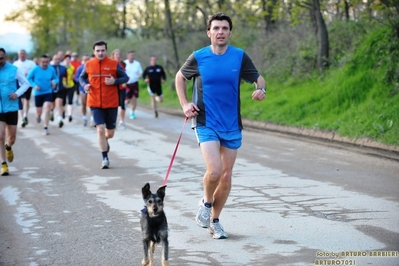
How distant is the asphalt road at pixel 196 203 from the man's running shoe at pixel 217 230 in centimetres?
8

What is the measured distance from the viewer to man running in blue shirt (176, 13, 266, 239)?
772 cm

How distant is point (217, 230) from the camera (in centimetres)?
782

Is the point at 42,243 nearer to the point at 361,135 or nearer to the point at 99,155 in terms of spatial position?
the point at 99,155

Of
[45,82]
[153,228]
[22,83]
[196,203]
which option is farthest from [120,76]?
[153,228]

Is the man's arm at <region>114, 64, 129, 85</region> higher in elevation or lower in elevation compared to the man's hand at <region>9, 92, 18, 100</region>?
higher

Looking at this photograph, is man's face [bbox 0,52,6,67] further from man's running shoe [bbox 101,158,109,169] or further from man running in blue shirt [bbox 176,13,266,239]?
man running in blue shirt [bbox 176,13,266,239]

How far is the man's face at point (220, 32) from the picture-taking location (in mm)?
7660

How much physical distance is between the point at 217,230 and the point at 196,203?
2.05 metres

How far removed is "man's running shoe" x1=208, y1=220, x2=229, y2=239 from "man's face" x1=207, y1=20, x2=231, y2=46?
1.68m

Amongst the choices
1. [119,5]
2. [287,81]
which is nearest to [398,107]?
[287,81]

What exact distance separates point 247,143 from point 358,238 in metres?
9.31

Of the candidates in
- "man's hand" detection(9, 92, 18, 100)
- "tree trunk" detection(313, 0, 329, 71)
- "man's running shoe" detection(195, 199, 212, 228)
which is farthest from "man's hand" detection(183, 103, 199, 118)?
"tree trunk" detection(313, 0, 329, 71)

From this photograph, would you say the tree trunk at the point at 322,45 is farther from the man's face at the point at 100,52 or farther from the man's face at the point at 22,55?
the man's face at the point at 100,52

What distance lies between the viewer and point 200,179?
11.9 metres
